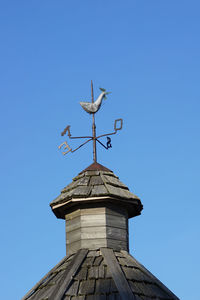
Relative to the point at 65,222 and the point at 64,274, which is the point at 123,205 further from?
the point at 64,274

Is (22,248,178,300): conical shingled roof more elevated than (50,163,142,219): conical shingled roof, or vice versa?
(50,163,142,219): conical shingled roof

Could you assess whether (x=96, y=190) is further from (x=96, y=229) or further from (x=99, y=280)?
(x=99, y=280)

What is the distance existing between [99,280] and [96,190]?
88.4 inches

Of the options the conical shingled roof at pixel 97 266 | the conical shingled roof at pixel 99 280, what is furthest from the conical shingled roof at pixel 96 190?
the conical shingled roof at pixel 99 280

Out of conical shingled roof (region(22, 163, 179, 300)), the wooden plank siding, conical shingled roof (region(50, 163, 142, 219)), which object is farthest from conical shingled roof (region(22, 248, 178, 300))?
conical shingled roof (region(50, 163, 142, 219))

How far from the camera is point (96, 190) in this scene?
40.7 ft

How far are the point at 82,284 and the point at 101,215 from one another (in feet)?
6.47

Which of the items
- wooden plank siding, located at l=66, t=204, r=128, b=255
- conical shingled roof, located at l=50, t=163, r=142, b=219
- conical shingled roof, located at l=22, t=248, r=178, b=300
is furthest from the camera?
conical shingled roof, located at l=50, t=163, r=142, b=219

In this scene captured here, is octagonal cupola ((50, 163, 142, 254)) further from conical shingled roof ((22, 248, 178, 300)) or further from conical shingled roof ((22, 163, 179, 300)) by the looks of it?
conical shingled roof ((22, 248, 178, 300))

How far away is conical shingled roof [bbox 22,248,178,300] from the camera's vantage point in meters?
10.5

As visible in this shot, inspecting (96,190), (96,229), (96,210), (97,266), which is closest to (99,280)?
(97,266)

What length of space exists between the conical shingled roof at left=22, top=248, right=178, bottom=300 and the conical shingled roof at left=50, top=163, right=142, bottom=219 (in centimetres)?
114

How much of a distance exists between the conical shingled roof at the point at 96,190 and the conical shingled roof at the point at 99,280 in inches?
45.0

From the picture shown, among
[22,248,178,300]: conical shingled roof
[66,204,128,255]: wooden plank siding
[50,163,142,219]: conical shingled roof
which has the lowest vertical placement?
[22,248,178,300]: conical shingled roof
